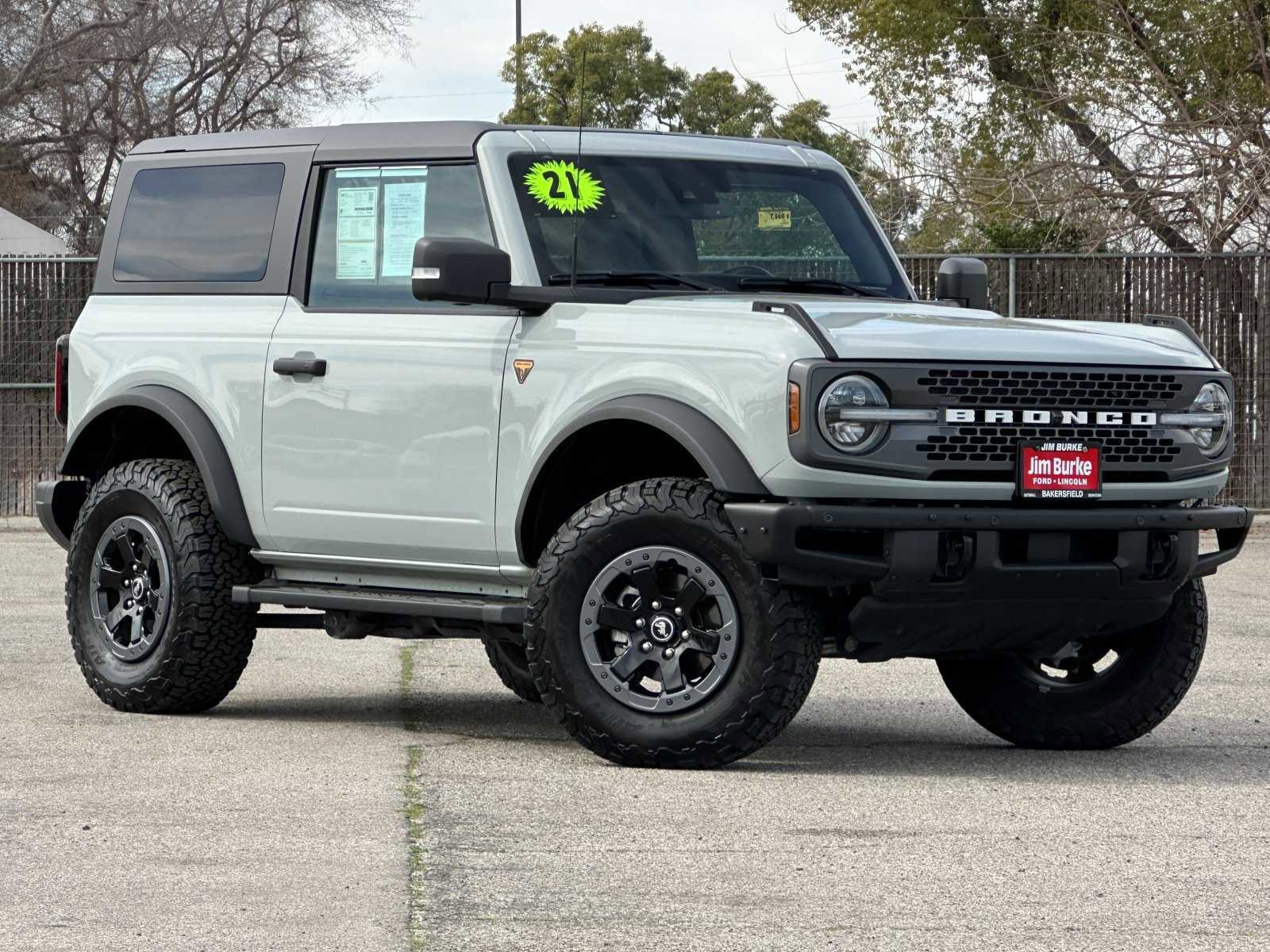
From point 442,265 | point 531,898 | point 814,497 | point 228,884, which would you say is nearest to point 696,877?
point 531,898

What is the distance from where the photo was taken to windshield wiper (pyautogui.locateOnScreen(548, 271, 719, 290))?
773 centimetres

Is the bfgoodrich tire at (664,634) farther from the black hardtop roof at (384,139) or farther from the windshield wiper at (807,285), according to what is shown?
the black hardtop roof at (384,139)

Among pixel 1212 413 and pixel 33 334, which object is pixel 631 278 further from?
pixel 33 334

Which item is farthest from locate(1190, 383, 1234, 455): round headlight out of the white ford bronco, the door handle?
the door handle

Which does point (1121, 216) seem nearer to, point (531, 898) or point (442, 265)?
point (442, 265)

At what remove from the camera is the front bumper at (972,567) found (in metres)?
6.74

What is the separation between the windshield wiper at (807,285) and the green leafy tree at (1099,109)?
535 inches

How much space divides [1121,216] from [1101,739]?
15132mm

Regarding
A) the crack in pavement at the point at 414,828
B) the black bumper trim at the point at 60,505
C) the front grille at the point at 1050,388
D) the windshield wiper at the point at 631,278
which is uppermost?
the windshield wiper at the point at 631,278

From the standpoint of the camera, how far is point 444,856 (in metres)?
5.74

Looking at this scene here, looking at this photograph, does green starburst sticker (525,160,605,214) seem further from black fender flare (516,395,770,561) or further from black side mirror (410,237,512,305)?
black fender flare (516,395,770,561)

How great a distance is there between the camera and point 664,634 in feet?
23.3

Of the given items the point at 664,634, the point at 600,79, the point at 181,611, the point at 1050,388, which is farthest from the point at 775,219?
the point at 600,79

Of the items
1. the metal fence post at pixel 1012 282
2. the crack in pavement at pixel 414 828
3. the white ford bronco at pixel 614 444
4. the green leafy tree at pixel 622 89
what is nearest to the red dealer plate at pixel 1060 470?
the white ford bronco at pixel 614 444
